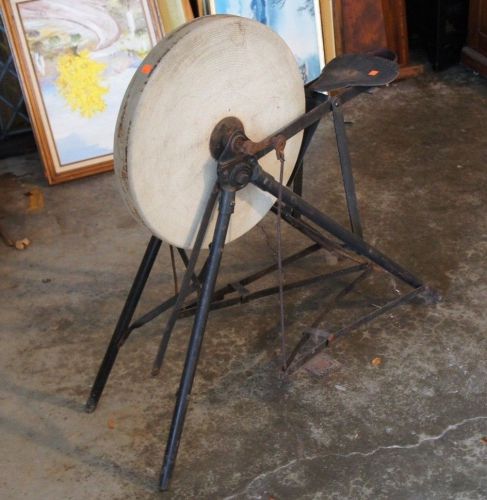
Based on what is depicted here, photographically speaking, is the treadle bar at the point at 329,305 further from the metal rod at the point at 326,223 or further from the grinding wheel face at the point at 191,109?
the grinding wheel face at the point at 191,109

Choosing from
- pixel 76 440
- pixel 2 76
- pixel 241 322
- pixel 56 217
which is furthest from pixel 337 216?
pixel 2 76

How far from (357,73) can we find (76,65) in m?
1.88

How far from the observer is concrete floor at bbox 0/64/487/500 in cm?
272

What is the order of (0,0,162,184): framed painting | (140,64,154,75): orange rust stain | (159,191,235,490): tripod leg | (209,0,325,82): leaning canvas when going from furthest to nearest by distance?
(209,0,325,82): leaning canvas < (0,0,162,184): framed painting < (159,191,235,490): tripod leg < (140,64,154,75): orange rust stain

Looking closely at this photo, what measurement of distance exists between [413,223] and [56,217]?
1.70m

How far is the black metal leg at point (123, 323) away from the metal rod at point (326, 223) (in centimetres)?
42

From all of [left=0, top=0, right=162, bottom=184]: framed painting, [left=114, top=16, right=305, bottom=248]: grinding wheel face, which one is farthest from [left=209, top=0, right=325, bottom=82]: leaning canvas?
→ [left=114, top=16, right=305, bottom=248]: grinding wheel face

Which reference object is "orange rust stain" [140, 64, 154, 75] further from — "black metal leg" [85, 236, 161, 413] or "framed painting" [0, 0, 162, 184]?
"framed painting" [0, 0, 162, 184]

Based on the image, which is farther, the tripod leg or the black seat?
the black seat

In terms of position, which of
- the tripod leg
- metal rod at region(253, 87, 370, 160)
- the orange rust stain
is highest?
the orange rust stain

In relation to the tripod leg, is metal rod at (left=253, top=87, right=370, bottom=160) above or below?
above

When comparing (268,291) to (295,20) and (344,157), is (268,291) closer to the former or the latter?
(344,157)

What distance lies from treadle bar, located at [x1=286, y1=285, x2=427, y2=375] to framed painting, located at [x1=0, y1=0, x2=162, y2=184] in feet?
6.19

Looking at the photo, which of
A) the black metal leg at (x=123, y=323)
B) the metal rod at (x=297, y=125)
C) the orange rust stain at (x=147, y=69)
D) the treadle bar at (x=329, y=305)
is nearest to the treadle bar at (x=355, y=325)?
the treadle bar at (x=329, y=305)
